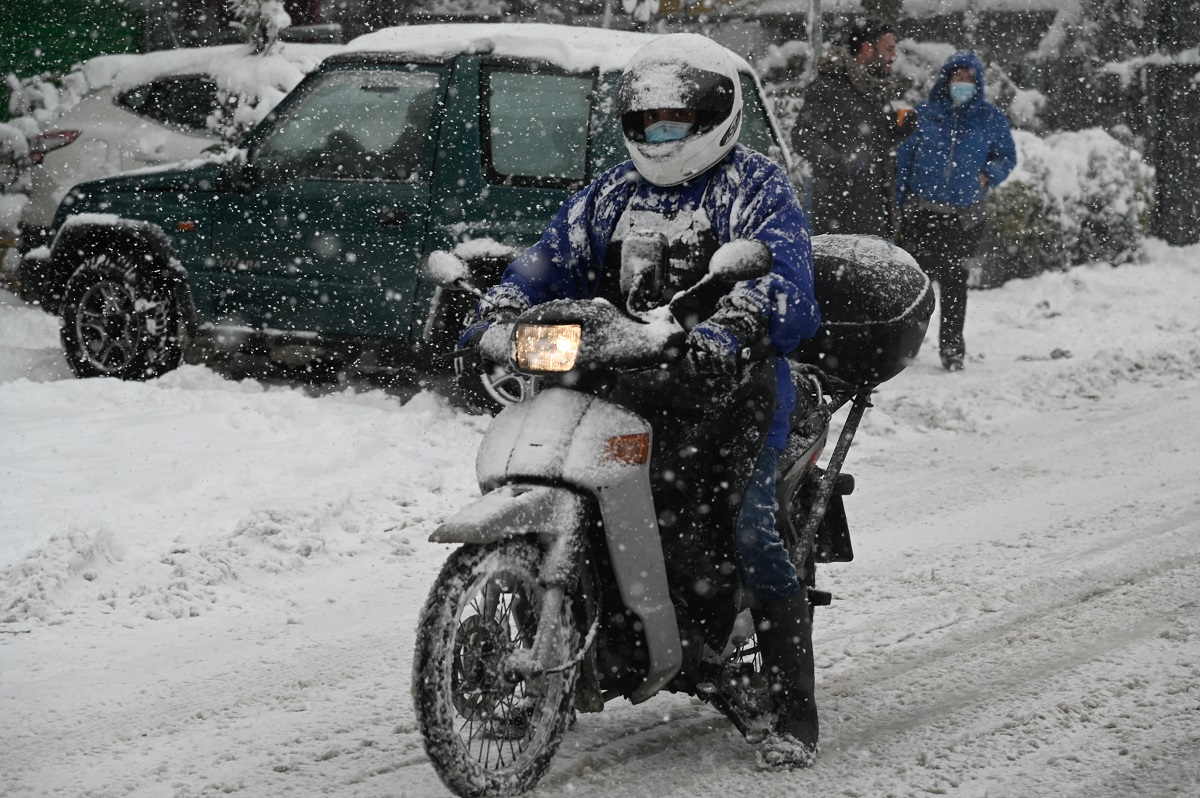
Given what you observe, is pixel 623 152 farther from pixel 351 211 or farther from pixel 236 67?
pixel 236 67

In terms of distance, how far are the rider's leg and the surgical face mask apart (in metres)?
0.82

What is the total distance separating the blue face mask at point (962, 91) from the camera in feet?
32.3

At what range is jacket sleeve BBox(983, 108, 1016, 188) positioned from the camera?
393 inches

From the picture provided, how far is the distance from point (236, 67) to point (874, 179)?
5512 millimetres

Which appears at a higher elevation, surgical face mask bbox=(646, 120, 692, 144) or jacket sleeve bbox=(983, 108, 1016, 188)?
surgical face mask bbox=(646, 120, 692, 144)

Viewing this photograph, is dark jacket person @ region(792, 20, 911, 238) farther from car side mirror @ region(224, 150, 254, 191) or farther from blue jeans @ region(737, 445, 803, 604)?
blue jeans @ region(737, 445, 803, 604)

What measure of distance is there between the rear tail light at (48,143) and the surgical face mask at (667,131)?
8.70 m

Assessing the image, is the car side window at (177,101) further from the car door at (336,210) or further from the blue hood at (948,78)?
the blue hood at (948,78)

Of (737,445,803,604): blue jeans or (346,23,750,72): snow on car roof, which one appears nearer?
(737,445,803,604): blue jeans

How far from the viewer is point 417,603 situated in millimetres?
5191

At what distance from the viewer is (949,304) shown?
33.2 feet

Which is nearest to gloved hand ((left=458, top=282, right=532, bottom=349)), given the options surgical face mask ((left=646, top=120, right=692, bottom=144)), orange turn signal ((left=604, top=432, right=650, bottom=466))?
orange turn signal ((left=604, top=432, right=650, bottom=466))

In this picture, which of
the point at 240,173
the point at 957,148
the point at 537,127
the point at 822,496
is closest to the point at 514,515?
the point at 822,496

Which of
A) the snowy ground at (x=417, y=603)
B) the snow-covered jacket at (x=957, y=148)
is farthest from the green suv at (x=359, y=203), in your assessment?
the snow-covered jacket at (x=957, y=148)
